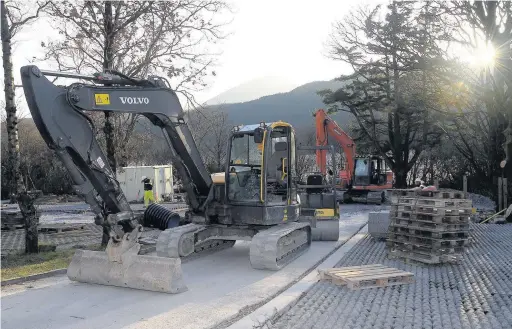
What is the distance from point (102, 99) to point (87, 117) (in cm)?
42

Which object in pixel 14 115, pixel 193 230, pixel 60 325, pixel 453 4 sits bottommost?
pixel 60 325

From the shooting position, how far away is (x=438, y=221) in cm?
1020

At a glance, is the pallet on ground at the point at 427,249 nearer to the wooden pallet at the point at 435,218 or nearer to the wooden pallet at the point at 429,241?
the wooden pallet at the point at 429,241

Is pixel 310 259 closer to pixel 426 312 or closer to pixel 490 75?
pixel 426 312

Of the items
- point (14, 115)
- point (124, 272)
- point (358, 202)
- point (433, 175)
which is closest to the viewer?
point (124, 272)

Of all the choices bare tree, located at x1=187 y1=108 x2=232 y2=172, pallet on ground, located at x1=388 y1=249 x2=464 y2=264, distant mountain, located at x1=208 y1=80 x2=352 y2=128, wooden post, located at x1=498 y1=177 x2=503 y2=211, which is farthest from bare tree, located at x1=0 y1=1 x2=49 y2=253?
distant mountain, located at x1=208 y1=80 x2=352 y2=128

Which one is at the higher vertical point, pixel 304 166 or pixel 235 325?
pixel 304 166

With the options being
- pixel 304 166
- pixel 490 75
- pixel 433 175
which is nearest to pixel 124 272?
pixel 490 75

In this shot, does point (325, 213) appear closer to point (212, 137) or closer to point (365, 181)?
point (365, 181)

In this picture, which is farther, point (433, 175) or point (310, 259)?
point (433, 175)

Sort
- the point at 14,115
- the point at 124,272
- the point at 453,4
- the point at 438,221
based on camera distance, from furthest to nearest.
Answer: the point at 453,4, the point at 14,115, the point at 438,221, the point at 124,272

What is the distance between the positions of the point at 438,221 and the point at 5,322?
816 centimetres

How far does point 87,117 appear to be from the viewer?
7.88m

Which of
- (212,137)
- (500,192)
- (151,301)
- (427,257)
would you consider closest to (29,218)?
(151,301)
